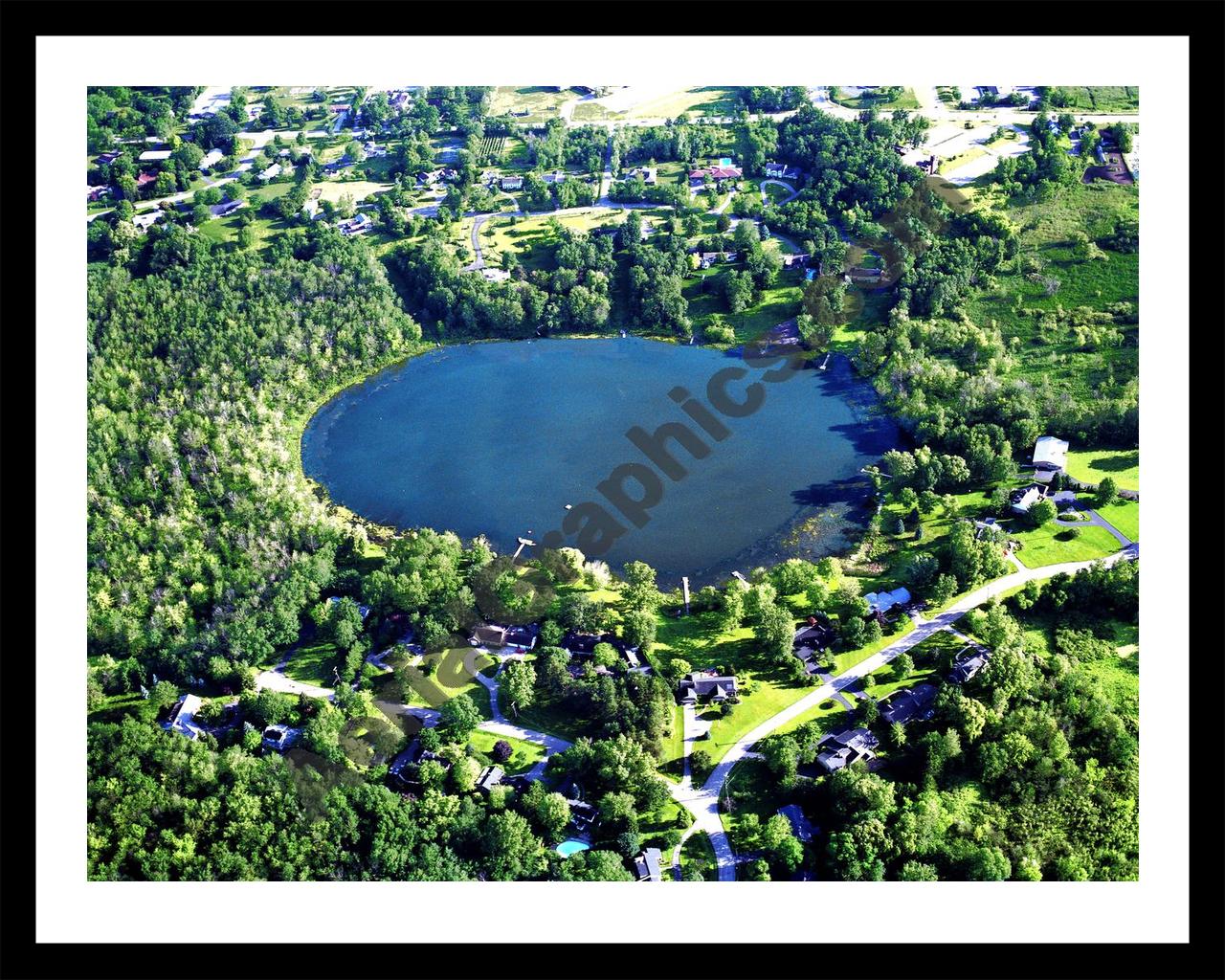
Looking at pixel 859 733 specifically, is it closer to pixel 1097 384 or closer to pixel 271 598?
pixel 271 598

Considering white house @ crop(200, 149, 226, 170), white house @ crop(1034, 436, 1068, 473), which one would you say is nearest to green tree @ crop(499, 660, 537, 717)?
white house @ crop(1034, 436, 1068, 473)

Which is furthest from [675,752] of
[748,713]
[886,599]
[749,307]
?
[749,307]

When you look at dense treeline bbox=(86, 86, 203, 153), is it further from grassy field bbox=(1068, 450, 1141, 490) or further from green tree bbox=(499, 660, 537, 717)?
grassy field bbox=(1068, 450, 1141, 490)

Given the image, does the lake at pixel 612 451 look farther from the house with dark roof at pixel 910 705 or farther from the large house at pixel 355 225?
the large house at pixel 355 225

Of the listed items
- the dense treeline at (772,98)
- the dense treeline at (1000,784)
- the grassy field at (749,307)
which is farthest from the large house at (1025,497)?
the dense treeline at (772,98)

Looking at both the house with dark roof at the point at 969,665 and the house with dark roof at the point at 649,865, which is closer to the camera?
the house with dark roof at the point at 649,865

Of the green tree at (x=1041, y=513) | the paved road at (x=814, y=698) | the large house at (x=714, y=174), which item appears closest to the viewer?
the paved road at (x=814, y=698)
